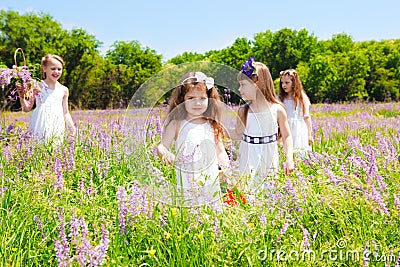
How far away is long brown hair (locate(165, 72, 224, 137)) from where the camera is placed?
3005mm

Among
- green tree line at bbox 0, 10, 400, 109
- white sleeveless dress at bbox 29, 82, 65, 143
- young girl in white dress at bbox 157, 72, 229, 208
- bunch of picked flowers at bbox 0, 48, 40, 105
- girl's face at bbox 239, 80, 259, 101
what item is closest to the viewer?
young girl in white dress at bbox 157, 72, 229, 208

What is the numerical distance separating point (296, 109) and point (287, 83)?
15.6 inches

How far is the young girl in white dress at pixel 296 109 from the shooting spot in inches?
229

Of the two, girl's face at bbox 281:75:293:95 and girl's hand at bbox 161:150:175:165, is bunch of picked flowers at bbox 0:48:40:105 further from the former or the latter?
girl's face at bbox 281:75:293:95

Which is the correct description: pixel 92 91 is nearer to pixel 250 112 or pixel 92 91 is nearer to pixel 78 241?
pixel 250 112

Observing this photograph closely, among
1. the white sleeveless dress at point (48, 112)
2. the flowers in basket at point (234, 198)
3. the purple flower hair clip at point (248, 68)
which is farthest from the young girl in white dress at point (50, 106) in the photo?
the flowers in basket at point (234, 198)

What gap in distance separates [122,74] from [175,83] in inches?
1139

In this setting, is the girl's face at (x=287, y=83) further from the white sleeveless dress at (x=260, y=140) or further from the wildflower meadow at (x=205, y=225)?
the wildflower meadow at (x=205, y=225)

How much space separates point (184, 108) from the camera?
3256 millimetres

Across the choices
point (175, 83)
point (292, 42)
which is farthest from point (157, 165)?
point (292, 42)

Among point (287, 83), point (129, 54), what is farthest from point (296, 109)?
point (129, 54)

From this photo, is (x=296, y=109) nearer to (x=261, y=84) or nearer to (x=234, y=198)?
(x=261, y=84)

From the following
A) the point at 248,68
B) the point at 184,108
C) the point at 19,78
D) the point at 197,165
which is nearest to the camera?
the point at 197,165

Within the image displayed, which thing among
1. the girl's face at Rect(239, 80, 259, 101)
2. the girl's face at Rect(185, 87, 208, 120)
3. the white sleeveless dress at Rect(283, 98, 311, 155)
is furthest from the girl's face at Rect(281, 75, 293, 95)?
the girl's face at Rect(185, 87, 208, 120)
